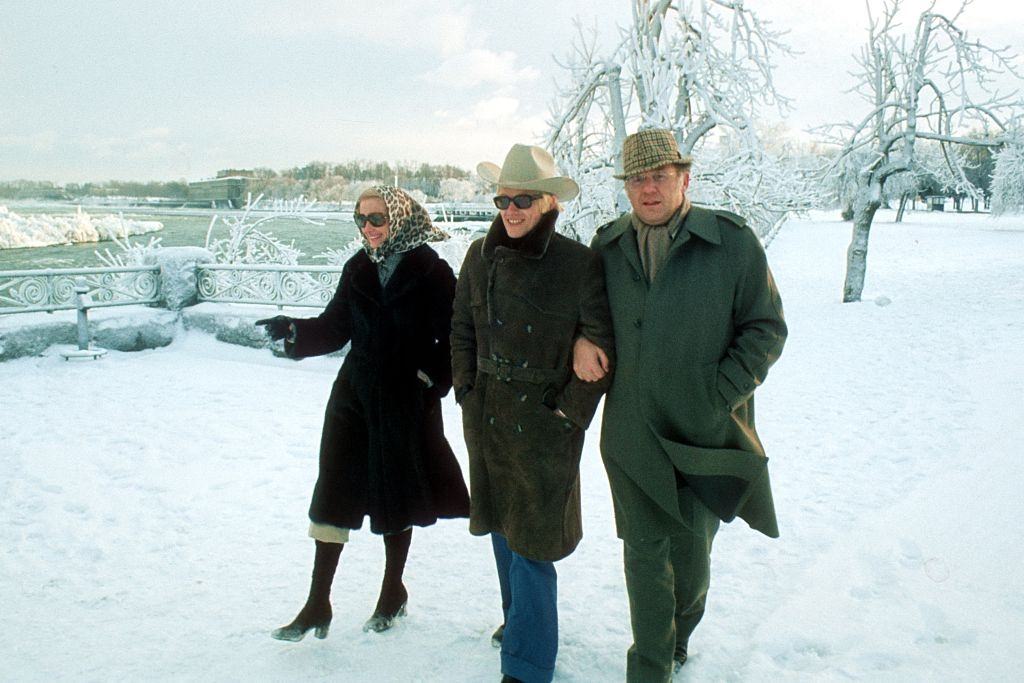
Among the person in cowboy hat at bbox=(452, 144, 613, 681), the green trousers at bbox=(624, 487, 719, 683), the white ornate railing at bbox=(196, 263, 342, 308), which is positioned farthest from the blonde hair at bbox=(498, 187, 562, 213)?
the white ornate railing at bbox=(196, 263, 342, 308)

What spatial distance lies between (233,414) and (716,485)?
4.97 meters

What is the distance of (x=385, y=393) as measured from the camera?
8.79 feet

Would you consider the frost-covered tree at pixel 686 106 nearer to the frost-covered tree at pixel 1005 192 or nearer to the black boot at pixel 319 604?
the black boot at pixel 319 604

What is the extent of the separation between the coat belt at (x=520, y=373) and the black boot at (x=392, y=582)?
0.92m

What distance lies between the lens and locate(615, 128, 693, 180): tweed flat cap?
2.18 metres

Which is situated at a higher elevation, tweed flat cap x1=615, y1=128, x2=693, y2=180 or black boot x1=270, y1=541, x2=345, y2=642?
tweed flat cap x1=615, y1=128, x2=693, y2=180

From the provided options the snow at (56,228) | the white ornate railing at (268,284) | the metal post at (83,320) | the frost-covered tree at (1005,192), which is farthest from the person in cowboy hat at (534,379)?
the frost-covered tree at (1005,192)

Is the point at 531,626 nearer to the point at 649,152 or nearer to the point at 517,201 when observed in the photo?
the point at 517,201

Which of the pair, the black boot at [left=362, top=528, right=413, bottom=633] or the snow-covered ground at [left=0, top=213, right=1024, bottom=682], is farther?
the black boot at [left=362, top=528, right=413, bottom=633]

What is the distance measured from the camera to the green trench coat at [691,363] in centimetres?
217

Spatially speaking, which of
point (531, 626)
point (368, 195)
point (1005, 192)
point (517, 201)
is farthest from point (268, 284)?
point (1005, 192)

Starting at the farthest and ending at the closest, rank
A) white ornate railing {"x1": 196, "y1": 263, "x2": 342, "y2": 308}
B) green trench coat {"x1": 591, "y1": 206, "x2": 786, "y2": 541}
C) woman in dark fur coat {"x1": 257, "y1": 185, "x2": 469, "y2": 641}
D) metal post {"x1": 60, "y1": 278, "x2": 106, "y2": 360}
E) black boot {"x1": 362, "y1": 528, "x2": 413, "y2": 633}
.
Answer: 1. white ornate railing {"x1": 196, "y1": 263, "x2": 342, "y2": 308}
2. metal post {"x1": 60, "y1": 278, "x2": 106, "y2": 360}
3. black boot {"x1": 362, "y1": 528, "x2": 413, "y2": 633}
4. woman in dark fur coat {"x1": 257, "y1": 185, "x2": 469, "y2": 641}
5. green trench coat {"x1": 591, "y1": 206, "x2": 786, "y2": 541}

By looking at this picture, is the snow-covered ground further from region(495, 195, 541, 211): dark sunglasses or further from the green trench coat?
region(495, 195, 541, 211): dark sunglasses

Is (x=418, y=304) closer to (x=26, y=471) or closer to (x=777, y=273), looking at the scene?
(x=26, y=471)
